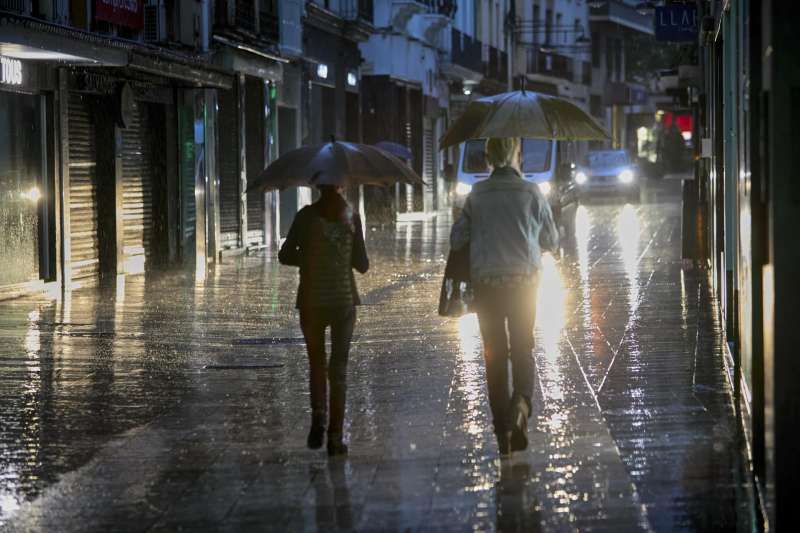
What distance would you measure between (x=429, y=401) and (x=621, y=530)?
3697 mm

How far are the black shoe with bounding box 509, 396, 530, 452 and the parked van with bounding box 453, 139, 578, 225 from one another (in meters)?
22.0

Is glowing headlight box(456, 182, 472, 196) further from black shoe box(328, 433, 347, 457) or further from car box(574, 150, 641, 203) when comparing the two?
black shoe box(328, 433, 347, 457)

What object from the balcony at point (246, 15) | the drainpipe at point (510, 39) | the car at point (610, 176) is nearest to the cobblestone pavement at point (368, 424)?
the balcony at point (246, 15)

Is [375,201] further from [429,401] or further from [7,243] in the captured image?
[429,401]

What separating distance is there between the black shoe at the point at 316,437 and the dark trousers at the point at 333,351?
0.11 ft

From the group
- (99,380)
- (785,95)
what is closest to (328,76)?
(99,380)

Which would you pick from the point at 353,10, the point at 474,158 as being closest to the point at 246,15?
the point at 474,158

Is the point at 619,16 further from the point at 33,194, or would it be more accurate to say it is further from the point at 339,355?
the point at 339,355

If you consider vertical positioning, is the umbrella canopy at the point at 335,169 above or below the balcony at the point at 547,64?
below

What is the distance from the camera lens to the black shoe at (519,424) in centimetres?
848

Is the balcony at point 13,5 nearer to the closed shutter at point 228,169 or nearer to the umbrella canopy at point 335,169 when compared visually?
the closed shutter at point 228,169

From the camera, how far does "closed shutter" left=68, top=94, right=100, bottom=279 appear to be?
21.2 metres

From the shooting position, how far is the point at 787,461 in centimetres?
595

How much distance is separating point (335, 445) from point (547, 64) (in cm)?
5920
